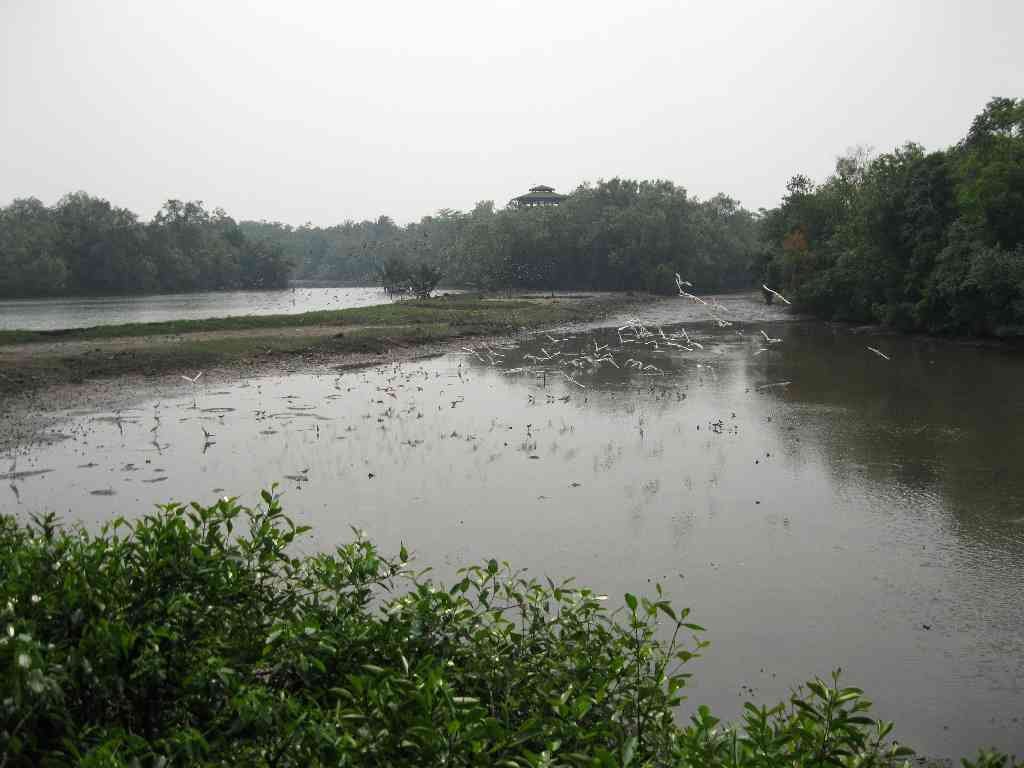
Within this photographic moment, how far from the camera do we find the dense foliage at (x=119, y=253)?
6494 centimetres

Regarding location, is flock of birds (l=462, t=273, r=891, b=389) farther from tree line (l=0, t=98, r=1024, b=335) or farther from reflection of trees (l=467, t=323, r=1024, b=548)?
tree line (l=0, t=98, r=1024, b=335)

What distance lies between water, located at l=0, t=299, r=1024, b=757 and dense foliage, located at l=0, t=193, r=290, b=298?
5483cm

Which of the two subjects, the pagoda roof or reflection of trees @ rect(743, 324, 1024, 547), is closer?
reflection of trees @ rect(743, 324, 1024, 547)

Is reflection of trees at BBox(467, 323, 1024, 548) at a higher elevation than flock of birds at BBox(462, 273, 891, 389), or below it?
below

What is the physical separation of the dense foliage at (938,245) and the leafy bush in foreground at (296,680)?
87.9 feet

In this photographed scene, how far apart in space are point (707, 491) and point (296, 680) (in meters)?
8.11

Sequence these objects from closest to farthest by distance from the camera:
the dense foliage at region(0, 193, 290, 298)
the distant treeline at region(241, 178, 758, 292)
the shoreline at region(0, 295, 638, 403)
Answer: the shoreline at region(0, 295, 638, 403), the dense foliage at region(0, 193, 290, 298), the distant treeline at region(241, 178, 758, 292)

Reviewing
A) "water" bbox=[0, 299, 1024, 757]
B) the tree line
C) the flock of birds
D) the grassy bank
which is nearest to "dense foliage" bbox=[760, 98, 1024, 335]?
the tree line

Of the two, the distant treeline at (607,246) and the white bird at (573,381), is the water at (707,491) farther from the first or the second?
the distant treeline at (607,246)

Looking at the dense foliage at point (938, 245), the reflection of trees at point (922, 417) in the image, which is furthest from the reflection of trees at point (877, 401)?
the dense foliage at point (938, 245)

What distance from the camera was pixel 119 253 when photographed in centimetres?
7231

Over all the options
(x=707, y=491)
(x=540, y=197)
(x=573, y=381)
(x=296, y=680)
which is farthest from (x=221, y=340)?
(x=540, y=197)

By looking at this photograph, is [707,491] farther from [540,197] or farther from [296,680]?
[540,197]

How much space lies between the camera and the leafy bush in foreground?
2.86m
